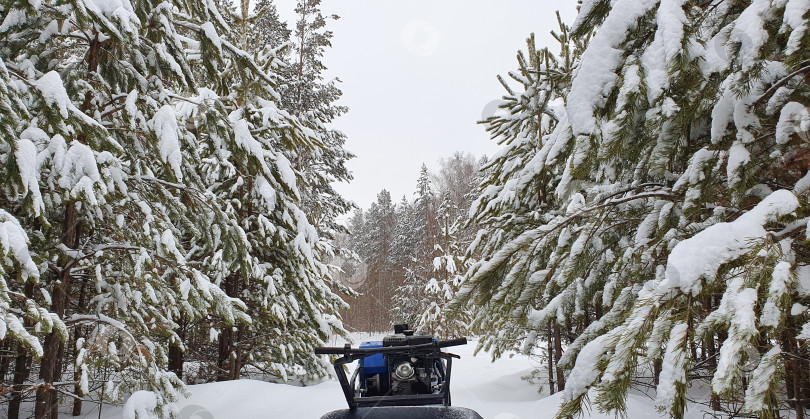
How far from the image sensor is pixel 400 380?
429 cm

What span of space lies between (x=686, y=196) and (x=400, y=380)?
9.53 feet

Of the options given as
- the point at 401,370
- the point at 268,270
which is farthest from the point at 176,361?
the point at 401,370

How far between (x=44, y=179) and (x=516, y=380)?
986cm

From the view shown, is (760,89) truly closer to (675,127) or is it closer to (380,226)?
(675,127)

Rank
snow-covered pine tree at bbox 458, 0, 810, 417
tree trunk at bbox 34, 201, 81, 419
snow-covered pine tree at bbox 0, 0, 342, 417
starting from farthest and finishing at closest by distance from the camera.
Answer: tree trunk at bbox 34, 201, 81, 419
snow-covered pine tree at bbox 0, 0, 342, 417
snow-covered pine tree at bbox 458, 0, 810, 417

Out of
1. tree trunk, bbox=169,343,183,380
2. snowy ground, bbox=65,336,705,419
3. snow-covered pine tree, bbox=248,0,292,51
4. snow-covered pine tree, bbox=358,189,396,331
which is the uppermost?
snow-covered pine tree, bbox=248,0,292,51

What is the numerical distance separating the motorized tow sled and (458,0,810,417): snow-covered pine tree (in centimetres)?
66

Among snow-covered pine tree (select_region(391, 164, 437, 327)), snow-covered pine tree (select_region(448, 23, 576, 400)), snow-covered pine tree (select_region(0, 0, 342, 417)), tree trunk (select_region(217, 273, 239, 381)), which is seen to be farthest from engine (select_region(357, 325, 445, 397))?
snow-covered pine tree (select_region(391, 164, 437, 327))

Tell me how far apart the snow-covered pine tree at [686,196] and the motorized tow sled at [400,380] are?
660 millimetres

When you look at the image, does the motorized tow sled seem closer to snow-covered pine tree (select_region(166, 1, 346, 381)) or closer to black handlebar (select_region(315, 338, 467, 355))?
black handlebar (select_region(315, 338, 467, 355))

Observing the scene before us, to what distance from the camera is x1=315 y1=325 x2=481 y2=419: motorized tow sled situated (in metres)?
3.10

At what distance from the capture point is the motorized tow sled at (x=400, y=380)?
3096 mm

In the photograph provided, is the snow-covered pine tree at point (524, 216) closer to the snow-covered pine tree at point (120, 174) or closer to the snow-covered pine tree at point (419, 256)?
the snow-covered pine tree at point (120, 174)

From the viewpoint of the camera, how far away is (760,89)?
8.64ft
